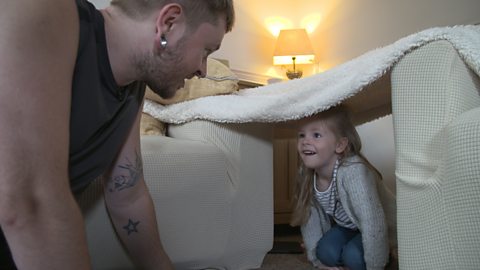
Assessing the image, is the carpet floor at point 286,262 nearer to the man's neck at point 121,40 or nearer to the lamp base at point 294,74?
the man's neck at point 121,40

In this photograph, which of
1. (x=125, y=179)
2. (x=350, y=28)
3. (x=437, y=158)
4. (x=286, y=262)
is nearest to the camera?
(x=437, y=158)

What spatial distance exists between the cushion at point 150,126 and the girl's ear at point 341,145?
0.49 meters

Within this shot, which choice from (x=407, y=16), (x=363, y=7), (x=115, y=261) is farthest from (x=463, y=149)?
(x=363, y=7)

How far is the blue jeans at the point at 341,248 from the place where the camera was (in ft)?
3.57

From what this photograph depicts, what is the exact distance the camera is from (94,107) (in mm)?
646

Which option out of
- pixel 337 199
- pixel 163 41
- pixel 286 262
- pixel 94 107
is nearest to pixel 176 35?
pixel 163 41

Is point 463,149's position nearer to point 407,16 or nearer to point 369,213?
point 369,213

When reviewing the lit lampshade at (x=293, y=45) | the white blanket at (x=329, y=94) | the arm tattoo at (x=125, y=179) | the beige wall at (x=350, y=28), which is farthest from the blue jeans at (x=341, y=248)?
the lit lampshade at (x=293, y=45)

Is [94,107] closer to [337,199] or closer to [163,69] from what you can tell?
[163,69]

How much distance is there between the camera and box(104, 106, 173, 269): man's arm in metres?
0.81

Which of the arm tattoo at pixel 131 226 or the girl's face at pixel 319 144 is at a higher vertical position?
the girl's face at pixel 319 144

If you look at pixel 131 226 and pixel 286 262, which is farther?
pixel 286 262

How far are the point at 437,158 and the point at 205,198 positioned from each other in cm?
55

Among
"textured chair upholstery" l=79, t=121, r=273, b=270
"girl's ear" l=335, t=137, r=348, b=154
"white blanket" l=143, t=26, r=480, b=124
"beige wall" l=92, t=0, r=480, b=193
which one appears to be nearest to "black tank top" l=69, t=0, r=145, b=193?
"textured chair upholstery" l=79, t=121, r=273, b=270
